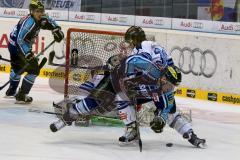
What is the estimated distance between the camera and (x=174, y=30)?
32.7ft

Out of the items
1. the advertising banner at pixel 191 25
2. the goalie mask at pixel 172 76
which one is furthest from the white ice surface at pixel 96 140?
the advertising banner at pixel 191 25

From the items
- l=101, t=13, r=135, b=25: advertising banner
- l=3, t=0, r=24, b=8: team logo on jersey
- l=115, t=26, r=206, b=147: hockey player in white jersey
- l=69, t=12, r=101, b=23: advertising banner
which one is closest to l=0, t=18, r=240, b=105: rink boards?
l=101, t=13, r=135, b=25: advertising banner

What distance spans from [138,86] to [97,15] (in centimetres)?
558

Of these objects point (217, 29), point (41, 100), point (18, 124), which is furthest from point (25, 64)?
point (217, 29)

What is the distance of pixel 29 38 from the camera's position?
818cm

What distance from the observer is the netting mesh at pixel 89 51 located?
6.84m

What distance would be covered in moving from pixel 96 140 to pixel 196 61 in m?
3.69

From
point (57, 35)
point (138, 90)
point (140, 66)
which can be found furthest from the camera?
point (57, 35)

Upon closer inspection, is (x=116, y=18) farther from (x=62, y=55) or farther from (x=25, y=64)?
(x=25, y=64)

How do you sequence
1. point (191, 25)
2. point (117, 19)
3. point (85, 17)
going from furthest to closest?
point (85, 17) → point (117, 19) → point (191, 25)

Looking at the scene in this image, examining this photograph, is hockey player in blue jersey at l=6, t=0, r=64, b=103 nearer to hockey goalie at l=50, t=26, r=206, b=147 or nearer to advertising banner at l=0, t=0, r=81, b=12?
hockey goalie at l=50, t=26, r=206, b=147

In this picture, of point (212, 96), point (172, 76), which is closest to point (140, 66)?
point (172, 76)

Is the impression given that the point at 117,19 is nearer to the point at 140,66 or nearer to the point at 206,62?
the point at 206,62

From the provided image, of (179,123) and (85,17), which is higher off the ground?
(85,17)
